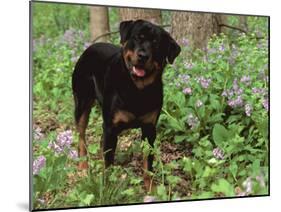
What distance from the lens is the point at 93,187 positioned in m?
3.47

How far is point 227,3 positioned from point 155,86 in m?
0.70

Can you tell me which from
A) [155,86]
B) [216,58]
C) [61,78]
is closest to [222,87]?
[216,58]

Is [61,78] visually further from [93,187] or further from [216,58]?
[216,58]

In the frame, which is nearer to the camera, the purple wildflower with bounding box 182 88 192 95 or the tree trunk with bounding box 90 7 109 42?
the tree trunk with bounding box 90 7 109 42

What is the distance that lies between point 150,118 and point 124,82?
0.81 feet

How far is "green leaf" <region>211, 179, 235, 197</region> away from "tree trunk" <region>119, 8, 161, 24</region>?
3.12 feet

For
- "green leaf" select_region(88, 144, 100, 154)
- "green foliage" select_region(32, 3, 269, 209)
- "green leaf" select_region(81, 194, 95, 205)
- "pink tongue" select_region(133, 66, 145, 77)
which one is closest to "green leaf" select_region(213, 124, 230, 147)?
"green foliage" select_region(32, 3, 269, 209)

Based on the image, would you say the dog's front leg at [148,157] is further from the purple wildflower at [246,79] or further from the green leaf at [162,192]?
the purple wildflower at [246,79]

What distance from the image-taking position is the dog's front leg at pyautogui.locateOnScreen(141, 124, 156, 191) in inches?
141

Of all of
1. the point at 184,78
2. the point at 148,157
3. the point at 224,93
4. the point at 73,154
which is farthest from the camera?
the point at 224,93

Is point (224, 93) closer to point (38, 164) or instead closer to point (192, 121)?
point (192, 121)

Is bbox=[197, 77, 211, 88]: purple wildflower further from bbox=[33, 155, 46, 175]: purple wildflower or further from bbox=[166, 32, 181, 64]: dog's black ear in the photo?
bbox=[33, 155, 46, 175]: purple wildflower

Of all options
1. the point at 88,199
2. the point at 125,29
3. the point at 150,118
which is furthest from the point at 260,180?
the point at 125,29

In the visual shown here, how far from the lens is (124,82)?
3.53 metres
